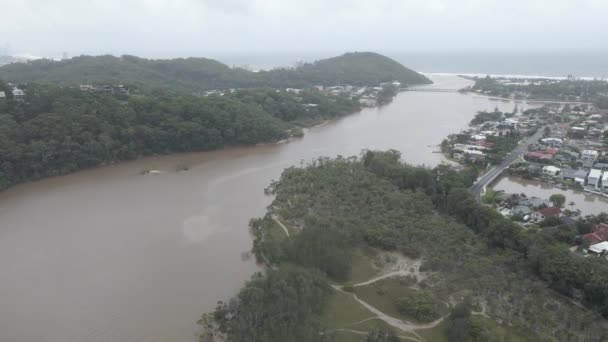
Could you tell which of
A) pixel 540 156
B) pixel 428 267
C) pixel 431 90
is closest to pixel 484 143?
pixel 540 156

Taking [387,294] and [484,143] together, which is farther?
[484,143]

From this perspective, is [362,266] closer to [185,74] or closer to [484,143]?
[484,143]

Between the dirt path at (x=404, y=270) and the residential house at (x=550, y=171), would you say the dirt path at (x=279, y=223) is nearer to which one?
the dirt path at (x=404, y=270)

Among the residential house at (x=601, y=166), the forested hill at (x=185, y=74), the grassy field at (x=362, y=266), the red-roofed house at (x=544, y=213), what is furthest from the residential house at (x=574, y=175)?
the forested hill at (x=185, y=74)

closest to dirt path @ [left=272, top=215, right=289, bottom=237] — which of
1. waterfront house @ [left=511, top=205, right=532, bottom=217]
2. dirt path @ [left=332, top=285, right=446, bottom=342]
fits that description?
dirt path @ [left=332, top=285, right=446, bottom=342]

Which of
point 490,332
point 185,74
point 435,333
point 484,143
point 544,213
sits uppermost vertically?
point 185,74

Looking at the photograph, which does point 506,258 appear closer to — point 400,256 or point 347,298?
point 400,256

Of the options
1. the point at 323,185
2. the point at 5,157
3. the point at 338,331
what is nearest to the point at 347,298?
the point at 338,331
